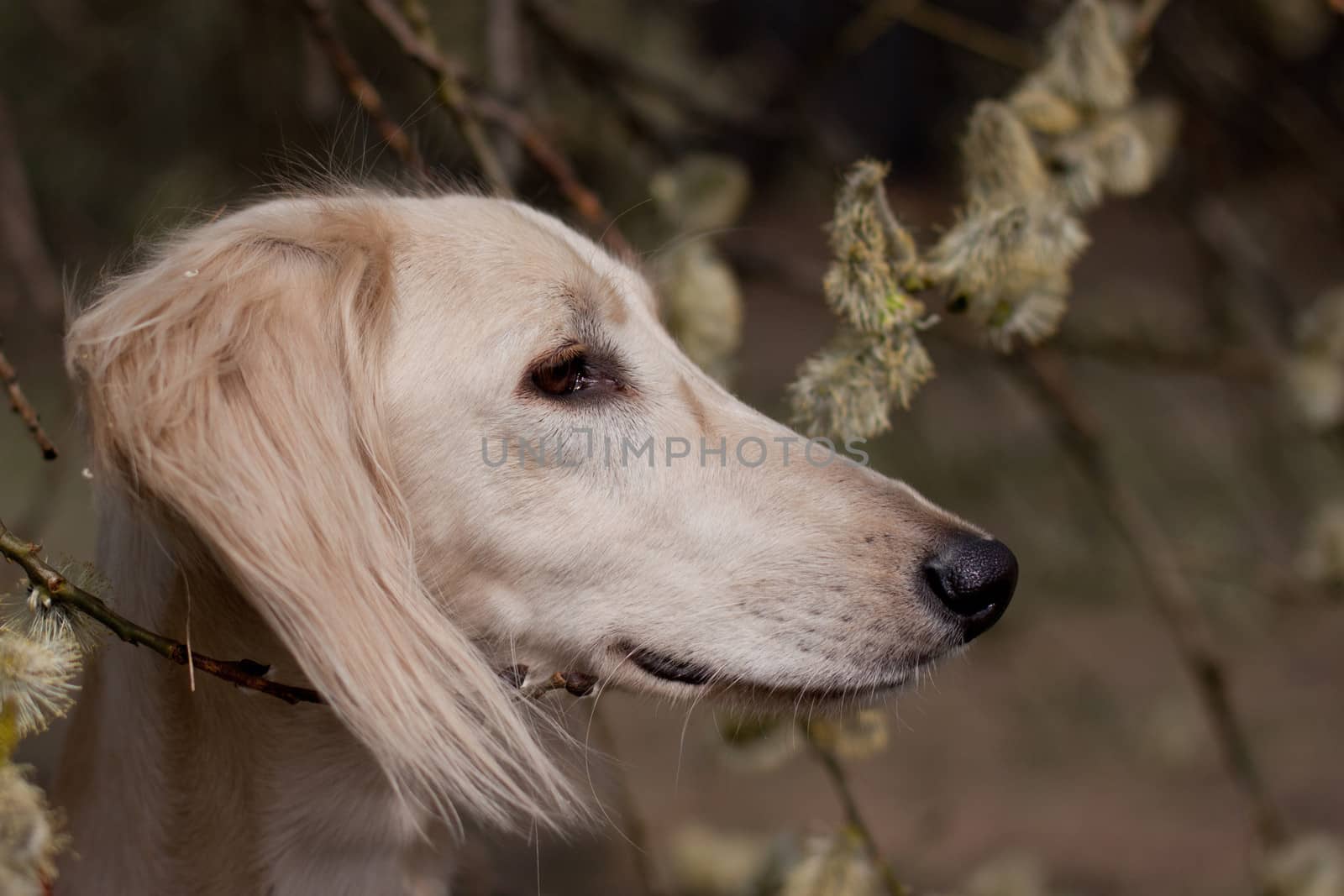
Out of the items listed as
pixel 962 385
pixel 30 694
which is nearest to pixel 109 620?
pixel 30 694

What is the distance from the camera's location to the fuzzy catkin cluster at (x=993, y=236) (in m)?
1.61

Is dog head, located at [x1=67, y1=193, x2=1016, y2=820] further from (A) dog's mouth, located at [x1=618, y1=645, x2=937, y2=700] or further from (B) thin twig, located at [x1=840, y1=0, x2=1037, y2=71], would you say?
(B) thin twig, located at [x1=840, y1=0, x2=1037, y2=71]

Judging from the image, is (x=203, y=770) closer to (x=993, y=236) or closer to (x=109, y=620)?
(x=109, y=620)

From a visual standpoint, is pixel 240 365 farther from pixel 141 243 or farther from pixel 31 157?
pixel 31 157

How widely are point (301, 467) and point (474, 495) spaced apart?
26cm

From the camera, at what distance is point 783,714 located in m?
1.71

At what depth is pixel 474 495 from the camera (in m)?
1.62

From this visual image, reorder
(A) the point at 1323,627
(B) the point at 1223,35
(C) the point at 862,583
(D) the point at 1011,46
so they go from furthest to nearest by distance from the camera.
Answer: (A) the point at 1323,627, (B) the point at 1223,35, (D) the point at 1011,46, (C) the point at 862,583

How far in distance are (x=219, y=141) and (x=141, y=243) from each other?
359cm

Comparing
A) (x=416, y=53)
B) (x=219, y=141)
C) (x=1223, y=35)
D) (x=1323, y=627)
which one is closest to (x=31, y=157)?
(x=219, y=141)

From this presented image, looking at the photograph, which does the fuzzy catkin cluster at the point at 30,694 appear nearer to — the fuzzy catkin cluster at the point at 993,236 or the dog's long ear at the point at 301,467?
the dog's long ear at the point at 301,467

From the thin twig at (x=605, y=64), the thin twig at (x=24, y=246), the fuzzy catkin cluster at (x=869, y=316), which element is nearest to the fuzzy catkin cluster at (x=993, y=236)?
the fuzzy catkin cluster at (x=869, y=316)

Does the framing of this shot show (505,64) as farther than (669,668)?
Yes

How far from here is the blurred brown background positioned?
3.07 m
